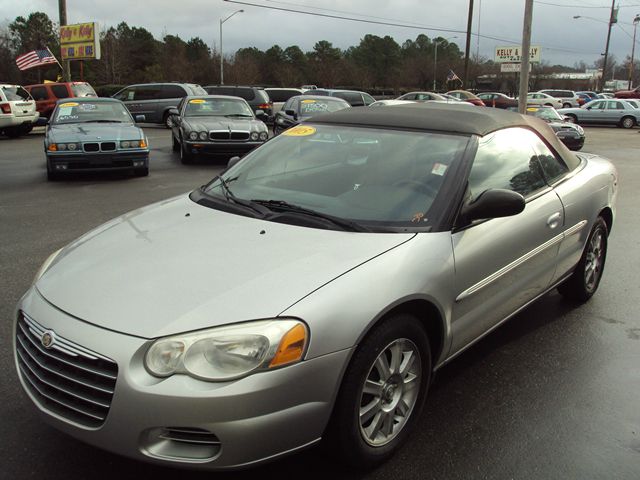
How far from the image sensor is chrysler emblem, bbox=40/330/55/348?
7.73ft

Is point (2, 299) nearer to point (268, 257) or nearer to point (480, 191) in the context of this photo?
point (268, 257)

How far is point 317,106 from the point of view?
1605 centimetres

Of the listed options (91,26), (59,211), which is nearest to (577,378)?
(59,211)

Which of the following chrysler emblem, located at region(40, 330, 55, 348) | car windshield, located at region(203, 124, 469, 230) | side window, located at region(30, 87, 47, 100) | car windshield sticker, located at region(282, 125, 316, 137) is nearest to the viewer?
chrysler emblem, located at region(40, 330, 55, 348)

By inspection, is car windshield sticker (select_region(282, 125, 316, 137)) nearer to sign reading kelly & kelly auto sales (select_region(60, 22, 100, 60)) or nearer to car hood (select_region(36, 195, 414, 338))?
car hood (select_region(36, 195, 414, 338))

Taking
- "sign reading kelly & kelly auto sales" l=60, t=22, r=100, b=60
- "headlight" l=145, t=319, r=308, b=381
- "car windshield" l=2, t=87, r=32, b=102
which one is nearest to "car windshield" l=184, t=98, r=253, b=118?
"car windshield" l=2, t=87, r=32, b=102

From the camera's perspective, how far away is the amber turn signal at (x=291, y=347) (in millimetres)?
2182

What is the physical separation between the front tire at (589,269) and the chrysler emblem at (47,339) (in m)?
3.67

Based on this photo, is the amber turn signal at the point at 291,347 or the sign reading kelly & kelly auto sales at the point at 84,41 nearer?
the amber turn signal at the point at 291,347

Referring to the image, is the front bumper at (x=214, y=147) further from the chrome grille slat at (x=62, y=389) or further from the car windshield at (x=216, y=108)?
the chrome grille slat at (x=62, y=389)

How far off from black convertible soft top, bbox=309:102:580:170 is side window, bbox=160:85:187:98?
21791 mm

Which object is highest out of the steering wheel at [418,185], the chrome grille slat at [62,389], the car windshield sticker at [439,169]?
the car windshield sticker at [439,169]

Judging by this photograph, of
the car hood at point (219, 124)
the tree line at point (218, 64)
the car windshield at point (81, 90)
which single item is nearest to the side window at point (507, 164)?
the car hood at point (219, 124)

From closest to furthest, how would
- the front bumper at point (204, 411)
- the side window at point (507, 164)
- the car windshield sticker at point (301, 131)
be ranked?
the front bumper at point (204, 411)
the side window at point (507, 164)
the car windshield sticker at point (301, 131)
